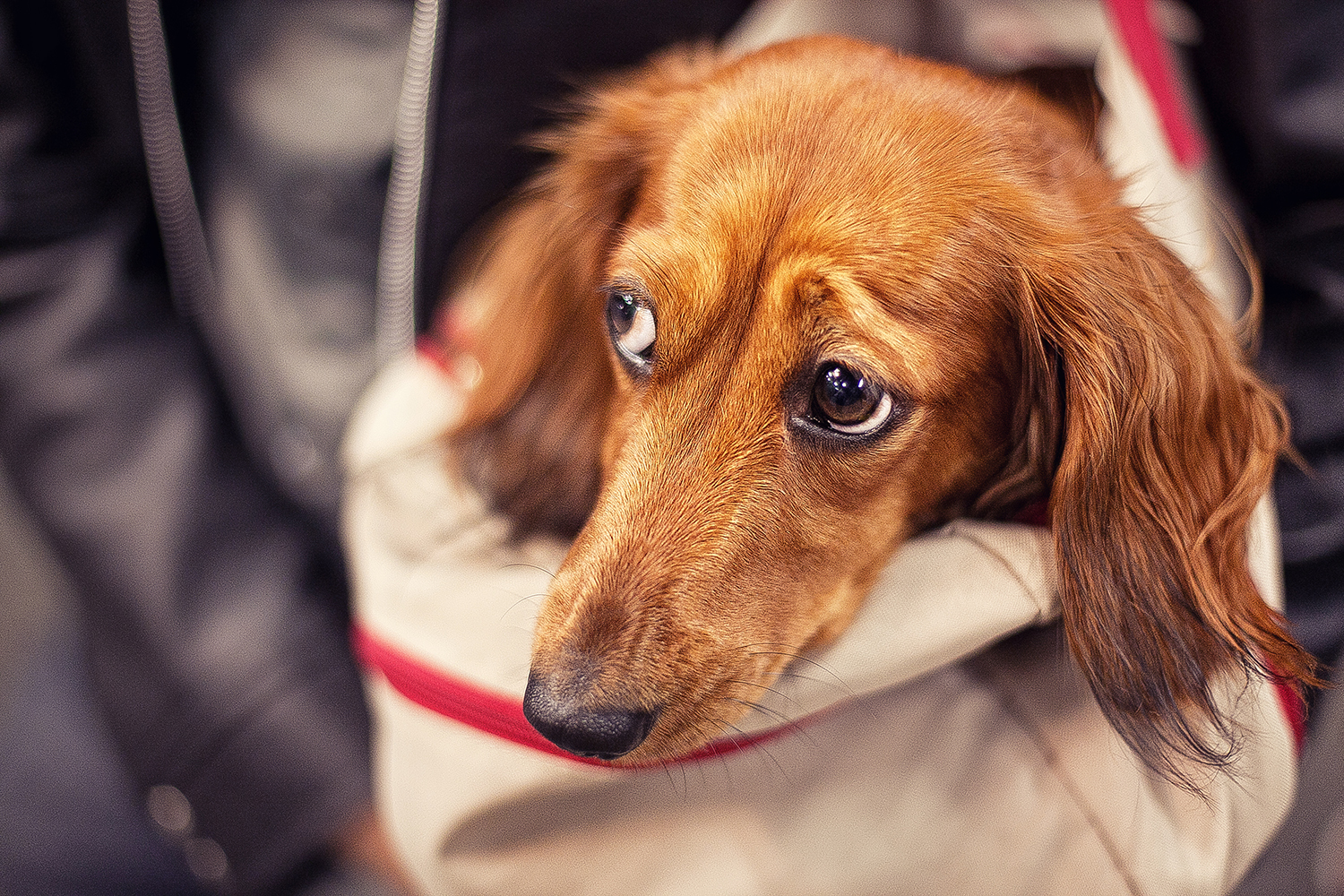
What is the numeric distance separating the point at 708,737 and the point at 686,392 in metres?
0.30

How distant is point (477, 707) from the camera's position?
31.7 inches

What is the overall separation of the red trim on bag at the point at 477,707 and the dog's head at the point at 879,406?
0.05 meters

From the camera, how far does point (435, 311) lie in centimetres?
121

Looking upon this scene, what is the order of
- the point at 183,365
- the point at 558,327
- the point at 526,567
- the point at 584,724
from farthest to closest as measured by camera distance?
the point at 183,365, the point at 558,327, the point at 526,567, the point at 584,724

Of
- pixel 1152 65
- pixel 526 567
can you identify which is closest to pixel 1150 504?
pixel 1152 65

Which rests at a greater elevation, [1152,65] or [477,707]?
[1152,65]

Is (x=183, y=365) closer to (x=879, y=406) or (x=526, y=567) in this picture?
(x=526, y=567)

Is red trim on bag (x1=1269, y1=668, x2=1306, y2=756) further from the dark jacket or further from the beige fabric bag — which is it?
the dark jacket

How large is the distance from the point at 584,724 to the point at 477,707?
177 mm

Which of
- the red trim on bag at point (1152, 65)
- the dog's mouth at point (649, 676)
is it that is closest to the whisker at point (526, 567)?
the dog's mouth at point (649, 676)

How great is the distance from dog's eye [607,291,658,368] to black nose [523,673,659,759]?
0.32 m

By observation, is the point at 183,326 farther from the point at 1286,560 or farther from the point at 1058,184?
the point at 1286,560

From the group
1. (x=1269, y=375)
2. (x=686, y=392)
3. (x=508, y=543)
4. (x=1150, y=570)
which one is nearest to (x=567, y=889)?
(x=508, y=543)

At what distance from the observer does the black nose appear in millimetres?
671
